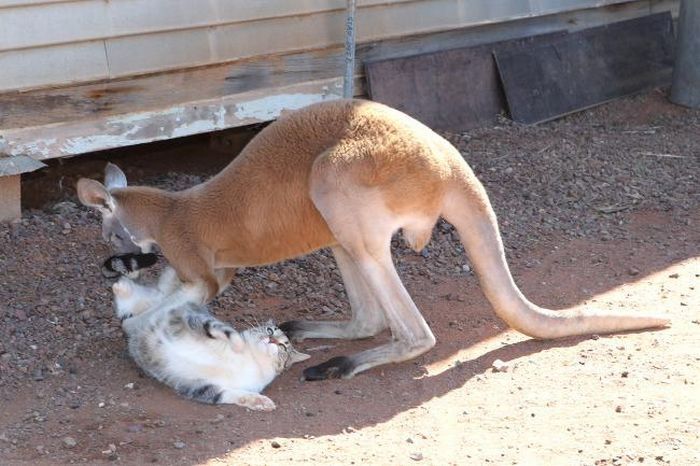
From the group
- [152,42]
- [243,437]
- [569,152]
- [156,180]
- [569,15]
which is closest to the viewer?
[243,437]

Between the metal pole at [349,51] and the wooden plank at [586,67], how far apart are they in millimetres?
1716

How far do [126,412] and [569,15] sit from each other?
6.18 meters

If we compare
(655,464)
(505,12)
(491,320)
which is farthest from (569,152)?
(655,464)

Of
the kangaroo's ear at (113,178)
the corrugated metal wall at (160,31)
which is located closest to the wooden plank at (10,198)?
the corrugated metal wall at (160,31)

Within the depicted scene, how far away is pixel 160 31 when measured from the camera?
287 inches

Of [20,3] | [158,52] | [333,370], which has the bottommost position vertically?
[333,370]

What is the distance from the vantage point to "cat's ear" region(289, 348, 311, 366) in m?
5.73

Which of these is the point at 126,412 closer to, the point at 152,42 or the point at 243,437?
the point at 243,437

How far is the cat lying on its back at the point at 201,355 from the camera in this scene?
5.32 metres

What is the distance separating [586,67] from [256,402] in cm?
571

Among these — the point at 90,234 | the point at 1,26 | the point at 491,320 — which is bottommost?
the point at 491,320

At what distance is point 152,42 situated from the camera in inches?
286

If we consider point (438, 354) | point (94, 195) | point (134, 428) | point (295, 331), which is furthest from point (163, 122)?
point (134, 428)

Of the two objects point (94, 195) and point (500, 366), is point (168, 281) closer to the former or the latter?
point (94, 195)
